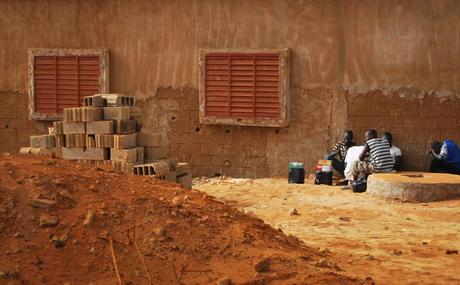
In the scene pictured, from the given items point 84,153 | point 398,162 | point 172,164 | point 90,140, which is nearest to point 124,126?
point 90,140

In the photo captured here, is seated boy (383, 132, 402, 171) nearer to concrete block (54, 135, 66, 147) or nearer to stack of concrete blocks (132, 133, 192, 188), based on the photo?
stack of concrete blocks (132, 133, 192, 188)

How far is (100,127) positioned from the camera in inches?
404

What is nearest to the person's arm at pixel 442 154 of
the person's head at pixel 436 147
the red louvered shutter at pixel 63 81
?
the person's head at pixel 436 147

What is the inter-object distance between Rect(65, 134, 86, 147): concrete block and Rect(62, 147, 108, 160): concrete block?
6 centimetres

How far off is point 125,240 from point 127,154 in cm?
447

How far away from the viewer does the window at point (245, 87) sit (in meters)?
13.2

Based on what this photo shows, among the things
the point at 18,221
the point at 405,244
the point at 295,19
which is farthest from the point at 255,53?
the point at 18,221

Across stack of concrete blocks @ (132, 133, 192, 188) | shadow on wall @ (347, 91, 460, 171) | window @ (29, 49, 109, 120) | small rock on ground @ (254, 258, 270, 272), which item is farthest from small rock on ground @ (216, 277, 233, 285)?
window @ (29, 49, 109, 120)

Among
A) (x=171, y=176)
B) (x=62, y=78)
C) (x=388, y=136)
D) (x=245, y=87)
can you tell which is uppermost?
(x=62, y=78)

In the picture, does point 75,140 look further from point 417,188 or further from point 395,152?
point 395,152

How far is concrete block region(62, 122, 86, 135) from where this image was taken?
1038 cm

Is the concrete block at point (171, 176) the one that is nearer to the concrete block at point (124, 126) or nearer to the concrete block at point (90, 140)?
the concrete block at point (124, 126)

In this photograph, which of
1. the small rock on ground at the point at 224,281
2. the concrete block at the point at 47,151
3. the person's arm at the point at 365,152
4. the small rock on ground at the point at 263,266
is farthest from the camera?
the person's arm at the point at 365,152

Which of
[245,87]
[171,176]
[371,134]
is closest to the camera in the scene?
[171,176]
